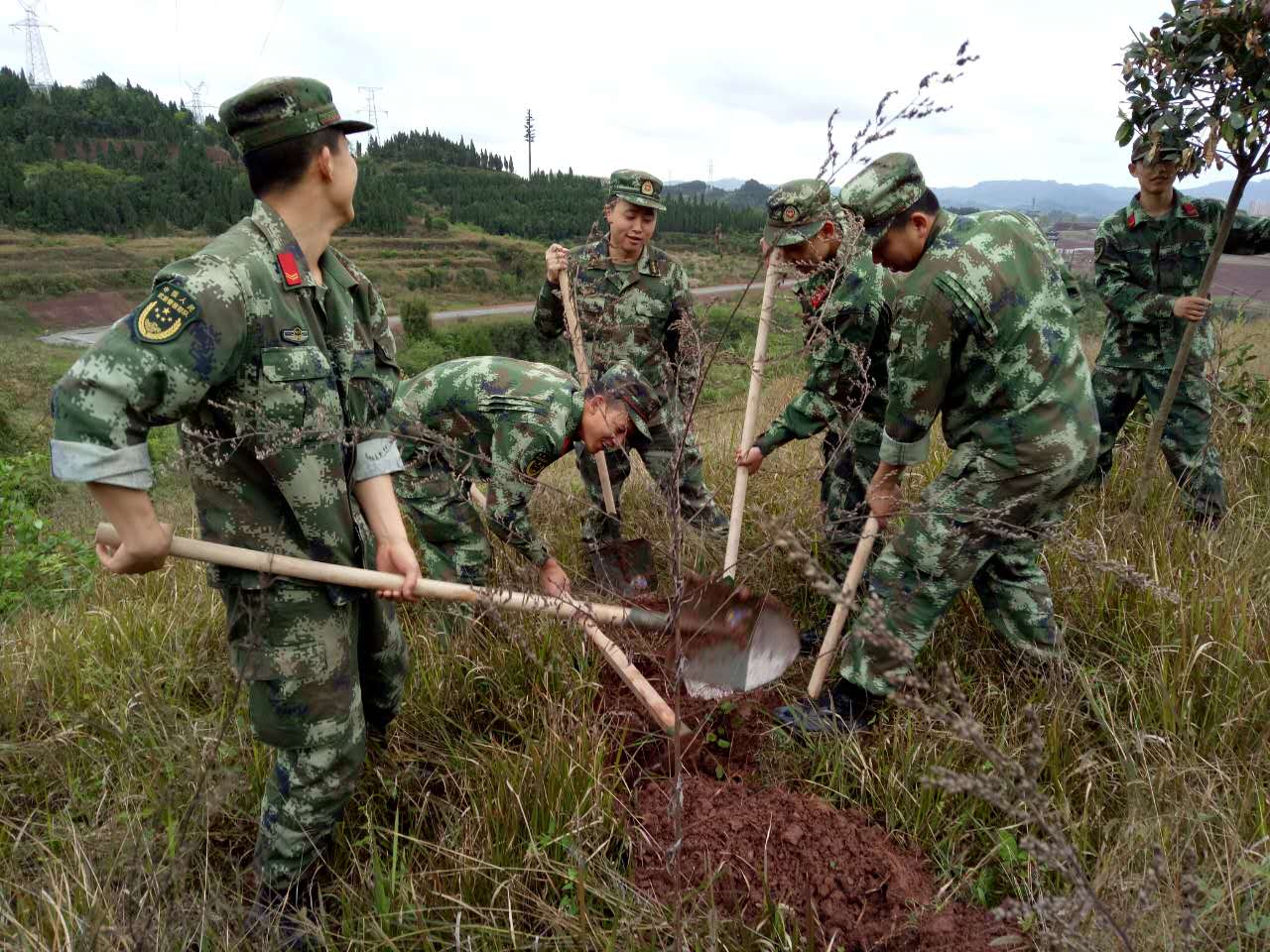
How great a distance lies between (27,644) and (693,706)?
2.85 m

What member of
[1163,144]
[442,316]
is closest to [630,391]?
[1163,144]

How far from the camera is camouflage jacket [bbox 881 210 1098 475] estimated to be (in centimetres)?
232

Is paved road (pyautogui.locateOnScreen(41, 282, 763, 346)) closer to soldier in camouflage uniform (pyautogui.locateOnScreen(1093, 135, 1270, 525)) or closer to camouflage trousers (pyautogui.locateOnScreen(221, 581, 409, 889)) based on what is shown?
soldier in camouflage uniform (pyautogui.locateOnScreen(1093, 135, 1270, 525))

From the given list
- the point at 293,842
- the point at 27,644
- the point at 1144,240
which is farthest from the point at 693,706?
the point at 1144,240

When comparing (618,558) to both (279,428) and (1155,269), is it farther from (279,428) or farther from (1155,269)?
(1155,269)

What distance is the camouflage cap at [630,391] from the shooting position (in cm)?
313

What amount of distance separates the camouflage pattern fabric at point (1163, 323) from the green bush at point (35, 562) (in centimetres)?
571

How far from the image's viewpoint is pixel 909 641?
8.41 feet

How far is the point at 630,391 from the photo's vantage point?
3244mm

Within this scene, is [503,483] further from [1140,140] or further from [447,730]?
[1140,140]

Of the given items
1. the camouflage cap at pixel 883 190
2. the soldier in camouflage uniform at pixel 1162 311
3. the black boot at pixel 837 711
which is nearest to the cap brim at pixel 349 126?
the camouflage cap at pixel 883 190

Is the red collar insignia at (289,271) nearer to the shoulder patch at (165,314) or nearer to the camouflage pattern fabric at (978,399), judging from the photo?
the shoulder patch at (165,314)

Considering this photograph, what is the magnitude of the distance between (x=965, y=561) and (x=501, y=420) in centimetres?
175

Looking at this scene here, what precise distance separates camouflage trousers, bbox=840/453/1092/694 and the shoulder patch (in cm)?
191
